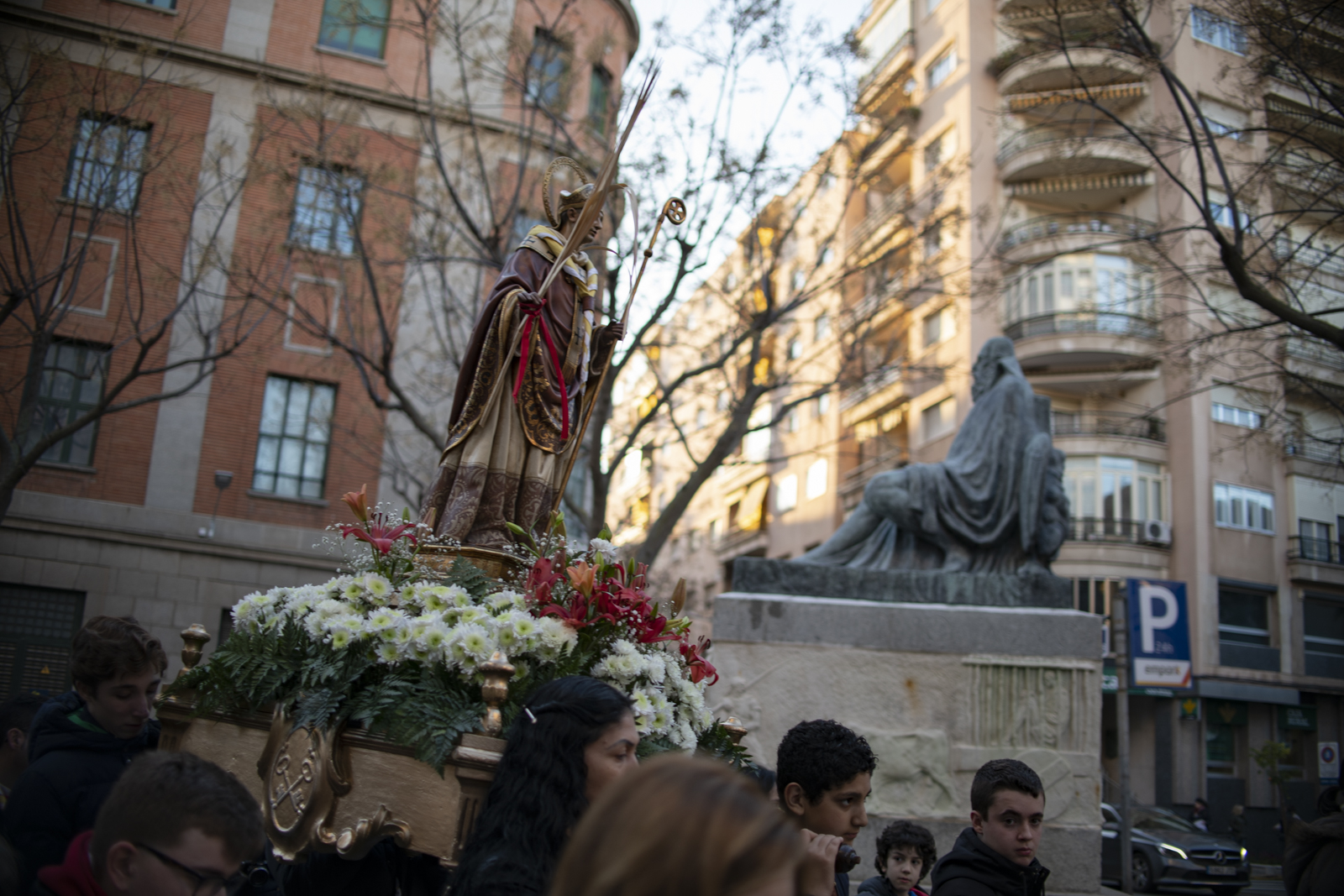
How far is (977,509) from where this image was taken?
30.6 ft

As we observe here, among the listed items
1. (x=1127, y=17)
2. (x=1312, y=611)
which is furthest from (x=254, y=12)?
(x=1312, y=611)

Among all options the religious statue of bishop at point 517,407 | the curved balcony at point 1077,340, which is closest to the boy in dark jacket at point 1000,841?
the religious statue of bishop at point 517,407

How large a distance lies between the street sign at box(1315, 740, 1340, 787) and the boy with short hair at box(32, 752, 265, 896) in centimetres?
2189

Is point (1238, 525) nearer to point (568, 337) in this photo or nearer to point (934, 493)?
point (934, 493)

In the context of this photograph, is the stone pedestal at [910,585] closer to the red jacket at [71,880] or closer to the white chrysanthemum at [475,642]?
the white chrysanthemum at [475,642]

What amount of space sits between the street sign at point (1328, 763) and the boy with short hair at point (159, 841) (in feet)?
71.8

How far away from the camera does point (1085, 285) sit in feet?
103

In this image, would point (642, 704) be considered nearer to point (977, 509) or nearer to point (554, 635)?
point (554, 635)

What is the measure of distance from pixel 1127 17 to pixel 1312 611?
27.2 m

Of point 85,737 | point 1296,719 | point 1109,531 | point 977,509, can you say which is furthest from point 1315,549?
point 85,737

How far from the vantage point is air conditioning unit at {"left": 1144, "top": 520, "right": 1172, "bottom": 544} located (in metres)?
29.8

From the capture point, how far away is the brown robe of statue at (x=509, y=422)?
527 centimetres

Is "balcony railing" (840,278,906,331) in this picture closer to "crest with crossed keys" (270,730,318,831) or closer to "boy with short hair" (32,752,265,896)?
"crest with crossed keys" (270,730,318,831)

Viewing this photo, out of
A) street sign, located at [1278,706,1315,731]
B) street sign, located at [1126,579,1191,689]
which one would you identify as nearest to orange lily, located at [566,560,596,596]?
street sign, located at [1126,579,1191,689]
